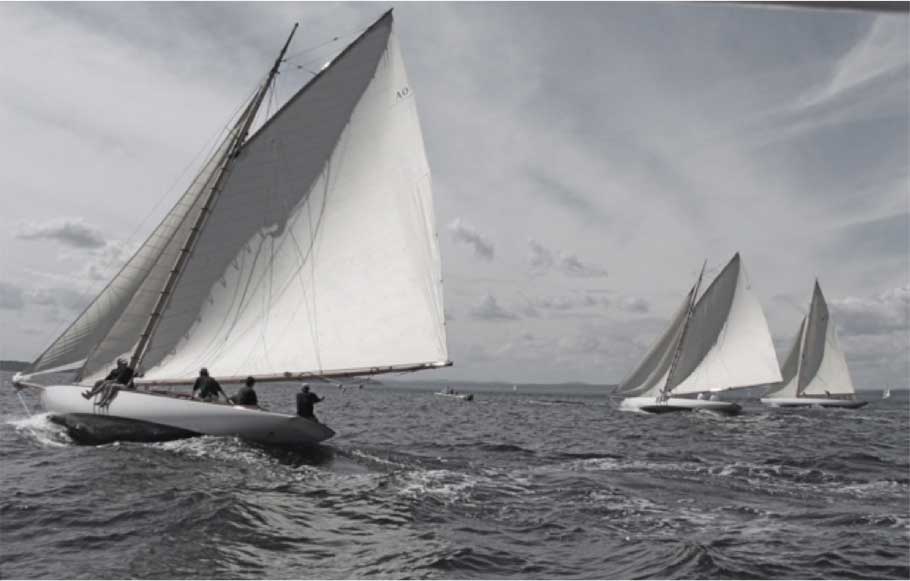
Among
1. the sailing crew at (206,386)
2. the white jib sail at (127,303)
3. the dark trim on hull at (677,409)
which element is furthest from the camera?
the dark trim on hull at (677,409)

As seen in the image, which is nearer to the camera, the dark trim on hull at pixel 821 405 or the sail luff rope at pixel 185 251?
the sail luff rope at pixel 185 251

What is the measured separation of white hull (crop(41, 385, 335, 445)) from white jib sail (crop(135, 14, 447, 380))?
7.37 ft

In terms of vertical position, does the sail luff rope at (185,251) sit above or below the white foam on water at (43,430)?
above

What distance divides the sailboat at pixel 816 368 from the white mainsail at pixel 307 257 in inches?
3429

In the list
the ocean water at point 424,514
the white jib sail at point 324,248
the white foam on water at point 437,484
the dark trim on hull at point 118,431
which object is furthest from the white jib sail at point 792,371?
the dark trim on hull at point 118,431

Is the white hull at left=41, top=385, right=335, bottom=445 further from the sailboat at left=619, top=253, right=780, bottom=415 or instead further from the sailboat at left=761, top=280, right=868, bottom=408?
the sailboat at left=761, top=280, right=868, bottom=408

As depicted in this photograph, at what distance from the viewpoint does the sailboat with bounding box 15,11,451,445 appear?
25.0m

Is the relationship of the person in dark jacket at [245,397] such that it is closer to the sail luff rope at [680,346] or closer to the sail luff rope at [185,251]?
the sail luff rope at [185,251]

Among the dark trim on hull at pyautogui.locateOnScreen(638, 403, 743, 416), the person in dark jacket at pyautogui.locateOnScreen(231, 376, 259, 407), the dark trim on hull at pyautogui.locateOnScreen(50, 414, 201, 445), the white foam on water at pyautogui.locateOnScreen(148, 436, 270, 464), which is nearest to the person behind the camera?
the white foam on water at pyautogui.locateOnScreen(148, 436, 270, 464)

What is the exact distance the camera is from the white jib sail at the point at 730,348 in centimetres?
7144

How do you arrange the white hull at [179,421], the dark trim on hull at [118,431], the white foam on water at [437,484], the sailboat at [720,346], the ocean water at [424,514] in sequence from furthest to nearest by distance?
the sailboat at [720,346] → the dark trim on hull at [118,431] → the white hull at [179,421] → the white foam on water at [437,484] → the ocean water at [424,514]

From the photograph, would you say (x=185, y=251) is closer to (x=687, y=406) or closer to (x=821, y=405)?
(x=687, y=406)

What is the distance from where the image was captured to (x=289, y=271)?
26094 mm

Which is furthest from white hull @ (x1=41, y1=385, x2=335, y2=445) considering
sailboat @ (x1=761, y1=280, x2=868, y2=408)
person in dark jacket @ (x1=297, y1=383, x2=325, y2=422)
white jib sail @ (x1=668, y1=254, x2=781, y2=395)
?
sailboat @ (x1=761, y1=280, x2=868, y2=408)
